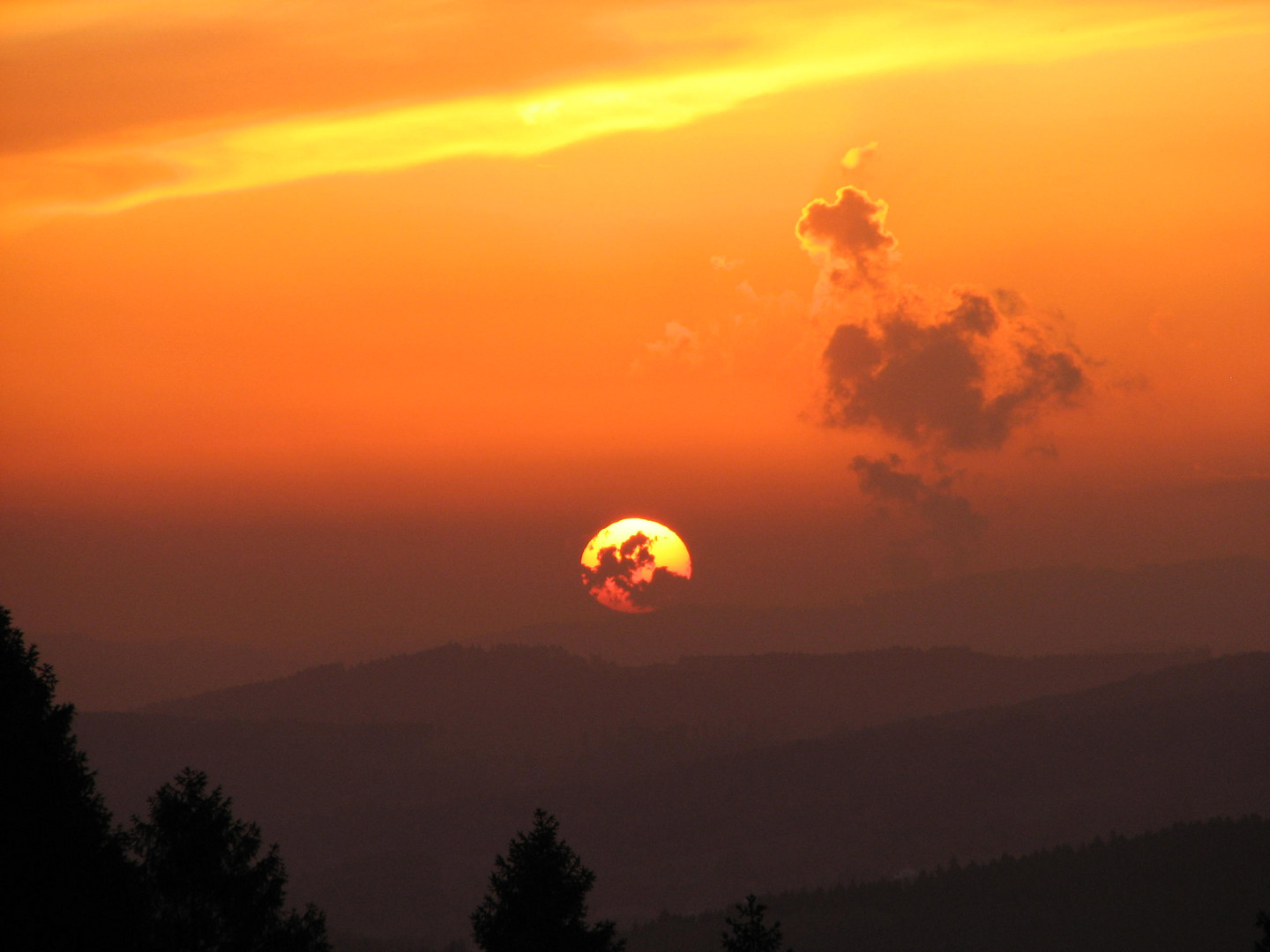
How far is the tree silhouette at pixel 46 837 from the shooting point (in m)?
20.5

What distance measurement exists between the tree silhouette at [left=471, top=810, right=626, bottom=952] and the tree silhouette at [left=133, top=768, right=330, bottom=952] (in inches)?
266

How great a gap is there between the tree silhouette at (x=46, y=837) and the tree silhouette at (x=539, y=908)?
12632mm

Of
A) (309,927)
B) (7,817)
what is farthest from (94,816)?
(309,927)

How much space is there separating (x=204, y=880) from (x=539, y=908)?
9058 millimetres

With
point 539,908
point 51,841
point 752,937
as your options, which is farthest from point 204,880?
point 752,937

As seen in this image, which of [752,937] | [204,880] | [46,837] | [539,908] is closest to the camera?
[46,837]

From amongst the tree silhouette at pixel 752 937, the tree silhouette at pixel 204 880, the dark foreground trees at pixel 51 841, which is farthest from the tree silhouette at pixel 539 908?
the dark foreground trees at pixel 51 841

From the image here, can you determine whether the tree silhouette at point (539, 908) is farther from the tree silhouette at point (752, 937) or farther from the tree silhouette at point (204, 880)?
the tree silhouette at point (204, 880)

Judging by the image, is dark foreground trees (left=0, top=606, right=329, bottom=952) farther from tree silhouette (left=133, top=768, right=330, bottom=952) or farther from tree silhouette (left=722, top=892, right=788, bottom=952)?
tree silhouette (left=722, top=892, right=788, bottom=952)

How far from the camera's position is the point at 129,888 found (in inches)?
870

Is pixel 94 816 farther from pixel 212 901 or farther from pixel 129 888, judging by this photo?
pixel 212 901

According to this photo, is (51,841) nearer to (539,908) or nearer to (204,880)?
(204,880)

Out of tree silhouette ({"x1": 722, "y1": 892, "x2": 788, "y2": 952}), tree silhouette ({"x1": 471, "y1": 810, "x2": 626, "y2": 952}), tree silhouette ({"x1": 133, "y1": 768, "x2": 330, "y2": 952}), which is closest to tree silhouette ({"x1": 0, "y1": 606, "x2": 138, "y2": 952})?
tree silhouette ({"x1": 133, "y1": 768, "x2": 330, "y2": 952})

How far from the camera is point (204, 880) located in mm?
26531
